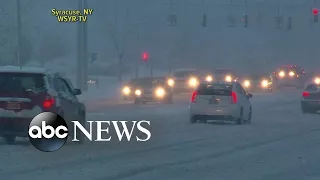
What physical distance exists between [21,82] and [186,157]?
167 inches

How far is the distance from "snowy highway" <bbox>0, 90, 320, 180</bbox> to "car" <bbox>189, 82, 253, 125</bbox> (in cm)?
149

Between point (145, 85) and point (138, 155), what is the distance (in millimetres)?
26066

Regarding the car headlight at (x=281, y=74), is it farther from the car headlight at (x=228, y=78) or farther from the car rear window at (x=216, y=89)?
the car rear window at (x=216, y=89)

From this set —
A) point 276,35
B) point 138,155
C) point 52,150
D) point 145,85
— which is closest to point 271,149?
point 138,155

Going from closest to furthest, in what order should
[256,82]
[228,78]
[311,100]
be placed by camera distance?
[311,100] → [228,78] → [256,82]

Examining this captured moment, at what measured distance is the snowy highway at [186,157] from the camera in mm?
14383

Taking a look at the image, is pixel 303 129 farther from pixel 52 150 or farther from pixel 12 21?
pixel 12 21

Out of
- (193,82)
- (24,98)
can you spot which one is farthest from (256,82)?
(24,98)

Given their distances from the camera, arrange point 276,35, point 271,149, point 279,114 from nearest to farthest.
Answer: point 271,149
point 279,114
point 276,35

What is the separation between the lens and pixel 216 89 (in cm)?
2883

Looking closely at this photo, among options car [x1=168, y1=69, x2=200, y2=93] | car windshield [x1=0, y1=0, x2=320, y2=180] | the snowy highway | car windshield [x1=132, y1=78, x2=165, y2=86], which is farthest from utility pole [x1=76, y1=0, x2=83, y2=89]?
the snowy highway

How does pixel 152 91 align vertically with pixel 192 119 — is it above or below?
above

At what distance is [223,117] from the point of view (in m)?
28.3

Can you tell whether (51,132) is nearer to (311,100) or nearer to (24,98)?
(24,98)
